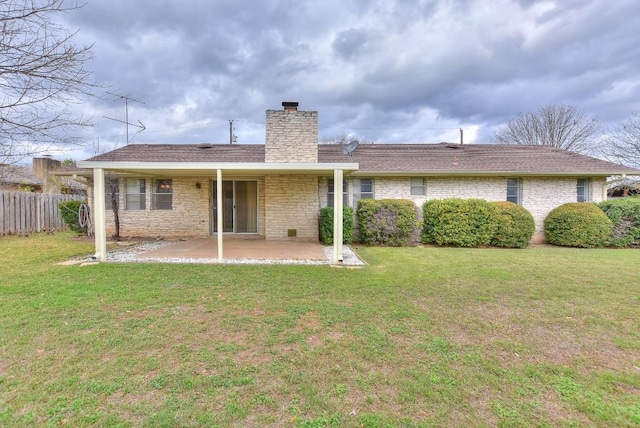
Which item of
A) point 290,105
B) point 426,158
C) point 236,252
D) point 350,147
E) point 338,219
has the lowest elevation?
point 236,252

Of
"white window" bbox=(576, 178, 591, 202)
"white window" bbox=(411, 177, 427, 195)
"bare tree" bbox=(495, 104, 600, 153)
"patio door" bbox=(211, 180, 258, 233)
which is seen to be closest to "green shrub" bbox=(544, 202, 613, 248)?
"white window" bbox=(576, 178, 591, 202)

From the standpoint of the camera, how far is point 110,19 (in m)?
5.21

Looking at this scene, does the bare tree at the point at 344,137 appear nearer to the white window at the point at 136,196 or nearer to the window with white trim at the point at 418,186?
the window with white trim at the point at 418,186

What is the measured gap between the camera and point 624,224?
10609mm

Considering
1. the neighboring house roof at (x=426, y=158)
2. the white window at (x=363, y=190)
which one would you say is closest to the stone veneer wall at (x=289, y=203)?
the white window at (x=363, y=190)

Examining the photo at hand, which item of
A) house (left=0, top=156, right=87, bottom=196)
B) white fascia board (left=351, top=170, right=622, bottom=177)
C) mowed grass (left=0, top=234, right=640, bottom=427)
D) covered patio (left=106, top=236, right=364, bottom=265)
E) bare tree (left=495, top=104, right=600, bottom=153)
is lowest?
mowed grass (left=0, top=234, right=640, bottom=427)

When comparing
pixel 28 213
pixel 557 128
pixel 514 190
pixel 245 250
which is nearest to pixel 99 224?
pixel 245 250

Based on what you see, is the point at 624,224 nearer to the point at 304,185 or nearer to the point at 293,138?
the point at 304,185

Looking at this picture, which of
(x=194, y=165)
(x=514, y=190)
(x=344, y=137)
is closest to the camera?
(x=194, y=165)

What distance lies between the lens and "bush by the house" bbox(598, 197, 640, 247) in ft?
34.7

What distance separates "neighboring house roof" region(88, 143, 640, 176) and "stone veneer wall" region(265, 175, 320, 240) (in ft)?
5.62

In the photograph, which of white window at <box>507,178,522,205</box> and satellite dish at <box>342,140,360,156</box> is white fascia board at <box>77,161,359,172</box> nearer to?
satellite dish at <box>342,140,360,156</box>

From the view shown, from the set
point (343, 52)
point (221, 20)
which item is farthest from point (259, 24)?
point (343, 52)

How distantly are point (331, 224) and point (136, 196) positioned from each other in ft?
25.7
